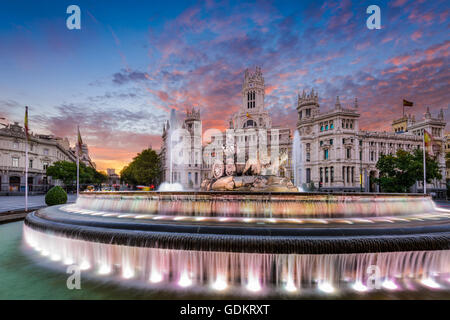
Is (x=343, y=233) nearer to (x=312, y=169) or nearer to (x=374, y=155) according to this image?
(x=312, y=169)

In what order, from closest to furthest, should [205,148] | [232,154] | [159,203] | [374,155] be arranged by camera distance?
[159,203]
[232,154]
[374,155]
[205,148]

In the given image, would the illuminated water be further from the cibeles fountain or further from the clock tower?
the clock tower

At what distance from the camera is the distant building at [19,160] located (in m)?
56.3

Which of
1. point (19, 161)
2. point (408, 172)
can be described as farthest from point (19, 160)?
point (408, 172)

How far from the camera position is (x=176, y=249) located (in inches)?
231

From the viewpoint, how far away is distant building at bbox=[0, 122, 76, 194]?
5631 centimetres

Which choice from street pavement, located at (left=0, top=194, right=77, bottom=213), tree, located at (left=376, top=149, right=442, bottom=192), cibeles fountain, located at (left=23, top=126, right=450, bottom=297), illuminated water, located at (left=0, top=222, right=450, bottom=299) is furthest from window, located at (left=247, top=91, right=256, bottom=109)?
illuminated water, located at (left=0, top=222, right=450, bottom=299)

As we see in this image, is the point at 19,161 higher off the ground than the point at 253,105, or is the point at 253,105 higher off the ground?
the point at 253,105

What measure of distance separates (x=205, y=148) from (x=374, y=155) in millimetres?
53914

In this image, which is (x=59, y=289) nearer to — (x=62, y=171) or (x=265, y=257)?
(x=265, y=257)

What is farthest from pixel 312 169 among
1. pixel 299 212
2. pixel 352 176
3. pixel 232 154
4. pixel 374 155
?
pixel 299 212

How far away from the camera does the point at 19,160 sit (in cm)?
5950

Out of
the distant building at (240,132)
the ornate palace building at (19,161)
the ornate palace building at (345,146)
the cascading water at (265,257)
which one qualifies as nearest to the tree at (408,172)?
the ornate palace building at (345,146)

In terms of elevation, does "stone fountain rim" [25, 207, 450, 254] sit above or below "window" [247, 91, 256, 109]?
below
